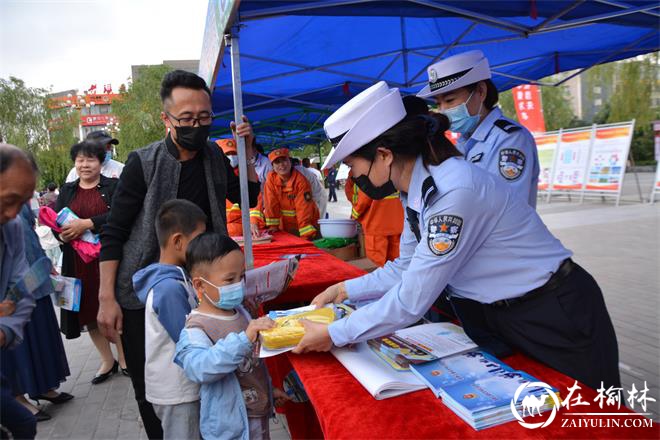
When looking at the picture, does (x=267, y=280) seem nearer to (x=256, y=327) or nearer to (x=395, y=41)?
(x=256, y=327)

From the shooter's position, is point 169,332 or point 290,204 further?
point 290,204

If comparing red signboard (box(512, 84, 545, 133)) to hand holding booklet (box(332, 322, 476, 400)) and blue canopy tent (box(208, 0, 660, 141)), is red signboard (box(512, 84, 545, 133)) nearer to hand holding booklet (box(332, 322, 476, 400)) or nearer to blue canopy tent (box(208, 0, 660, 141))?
blue canopy tent (box(208, 0, 660, 141))

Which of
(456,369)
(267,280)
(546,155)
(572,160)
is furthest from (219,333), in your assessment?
(546,155)

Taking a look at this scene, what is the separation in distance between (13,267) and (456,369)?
1.52m

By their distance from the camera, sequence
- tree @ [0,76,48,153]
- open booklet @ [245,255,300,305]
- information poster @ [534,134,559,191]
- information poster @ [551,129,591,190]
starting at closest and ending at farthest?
open booklet @ [245,255,300,305] → information poster @ [551,129,591,190] → information poster @ [534,134,559,191] → tree @ [0,76,48,153]

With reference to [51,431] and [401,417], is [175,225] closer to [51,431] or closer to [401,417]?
[401,417]

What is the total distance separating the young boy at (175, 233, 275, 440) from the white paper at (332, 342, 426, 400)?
29 centimetres

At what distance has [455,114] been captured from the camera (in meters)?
2.58

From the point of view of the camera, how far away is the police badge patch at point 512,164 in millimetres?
2260

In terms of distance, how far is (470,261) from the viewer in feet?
4.65

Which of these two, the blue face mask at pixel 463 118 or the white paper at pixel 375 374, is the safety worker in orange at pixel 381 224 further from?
the white paper at pixel 375 374

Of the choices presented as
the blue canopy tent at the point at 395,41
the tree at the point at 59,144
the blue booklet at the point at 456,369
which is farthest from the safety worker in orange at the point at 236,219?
the tree at the point at 59,144

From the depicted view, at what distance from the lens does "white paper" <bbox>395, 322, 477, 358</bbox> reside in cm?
145

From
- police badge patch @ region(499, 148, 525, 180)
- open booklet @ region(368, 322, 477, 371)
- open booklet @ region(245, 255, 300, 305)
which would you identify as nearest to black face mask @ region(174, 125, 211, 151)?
open booklet @ region(245, 255, 300, 305)
